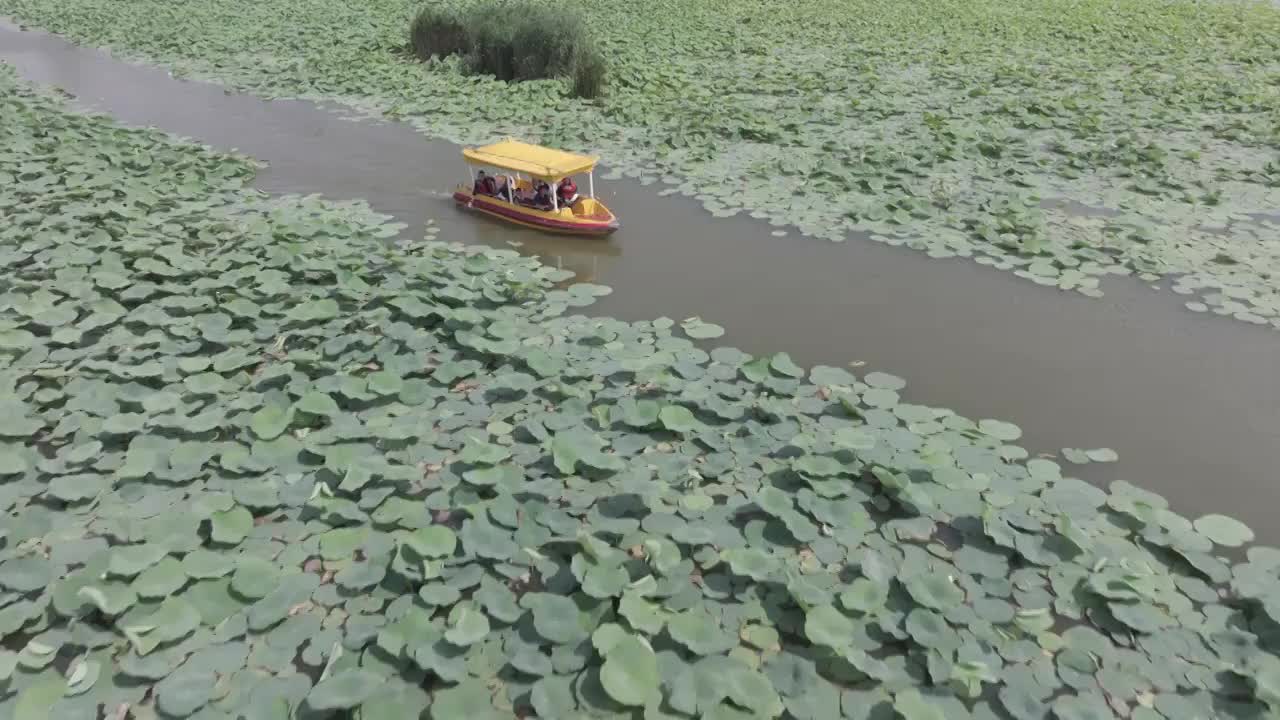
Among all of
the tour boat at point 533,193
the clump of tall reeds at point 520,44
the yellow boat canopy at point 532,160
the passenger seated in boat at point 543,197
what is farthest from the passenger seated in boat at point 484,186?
the clump of tall reeds at point 520,44

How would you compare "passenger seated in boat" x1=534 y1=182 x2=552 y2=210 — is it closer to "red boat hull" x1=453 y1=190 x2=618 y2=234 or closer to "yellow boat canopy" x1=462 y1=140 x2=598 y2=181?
"red boat hull" x1=453 y1=190 x2=618 y2=234

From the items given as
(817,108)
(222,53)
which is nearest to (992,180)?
(817,108)

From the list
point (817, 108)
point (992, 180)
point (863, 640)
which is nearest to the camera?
point (863, 640)

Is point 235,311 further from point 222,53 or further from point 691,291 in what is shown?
point 222,53

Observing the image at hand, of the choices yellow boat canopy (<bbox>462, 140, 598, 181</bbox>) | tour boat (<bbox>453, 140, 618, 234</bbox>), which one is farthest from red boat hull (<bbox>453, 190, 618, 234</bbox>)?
yellow boat canopy (<bbox>462, 140, 598, 181</bbox>)

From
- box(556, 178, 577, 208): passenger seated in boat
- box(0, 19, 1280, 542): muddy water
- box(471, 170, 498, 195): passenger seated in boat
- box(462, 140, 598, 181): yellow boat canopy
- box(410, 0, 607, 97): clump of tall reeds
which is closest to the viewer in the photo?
box(0, 19, 1280, 542): muddy water
